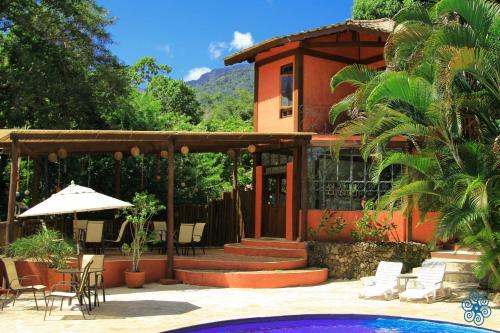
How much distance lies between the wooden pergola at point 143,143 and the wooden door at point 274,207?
1.38m

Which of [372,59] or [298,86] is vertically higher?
[372,59]

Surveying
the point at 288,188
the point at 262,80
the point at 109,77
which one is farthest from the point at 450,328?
the point at 109,77

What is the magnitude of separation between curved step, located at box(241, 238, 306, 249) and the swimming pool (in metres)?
5.95

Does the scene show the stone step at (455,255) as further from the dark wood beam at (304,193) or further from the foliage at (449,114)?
the dark wood beam at (304,193)

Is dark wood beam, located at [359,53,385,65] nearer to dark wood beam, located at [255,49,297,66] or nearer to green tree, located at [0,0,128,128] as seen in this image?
dark wood beam, located at [255,49,297,66]

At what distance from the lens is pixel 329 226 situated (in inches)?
672

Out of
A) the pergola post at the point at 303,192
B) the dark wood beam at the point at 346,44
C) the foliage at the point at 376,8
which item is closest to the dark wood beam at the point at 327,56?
the dark wood beam at the point at 346,44

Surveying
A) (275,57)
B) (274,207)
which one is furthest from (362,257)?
(275,57)

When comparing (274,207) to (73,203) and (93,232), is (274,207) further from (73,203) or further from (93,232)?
(73,203)

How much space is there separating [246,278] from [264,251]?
2.77m

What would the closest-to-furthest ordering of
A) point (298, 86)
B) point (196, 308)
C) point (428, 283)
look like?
point (196, 308)
point (428, 283)
point (298, 86)

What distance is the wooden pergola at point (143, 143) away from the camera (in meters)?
13.6

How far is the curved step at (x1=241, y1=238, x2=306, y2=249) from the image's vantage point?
16.6 meters

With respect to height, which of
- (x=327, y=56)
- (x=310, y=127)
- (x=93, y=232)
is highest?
(x=327, y=56)
